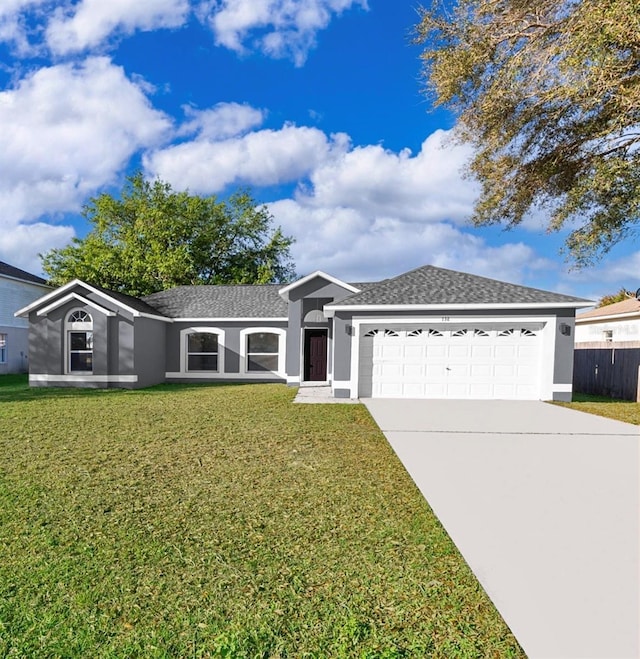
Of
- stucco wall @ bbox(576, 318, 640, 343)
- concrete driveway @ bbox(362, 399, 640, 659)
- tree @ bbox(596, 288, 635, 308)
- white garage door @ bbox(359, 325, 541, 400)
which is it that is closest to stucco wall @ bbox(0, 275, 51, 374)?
white garage door @ bbox(359, 325, 541, 400)

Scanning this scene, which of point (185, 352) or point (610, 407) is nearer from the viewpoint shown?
point (610, 407)

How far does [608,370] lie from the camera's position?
14.4 metres

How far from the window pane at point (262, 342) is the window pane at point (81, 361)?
5.99 meters

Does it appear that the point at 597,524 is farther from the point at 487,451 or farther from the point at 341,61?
the point at 341,61

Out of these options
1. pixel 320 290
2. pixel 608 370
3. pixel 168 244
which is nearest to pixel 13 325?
pixel 168 244

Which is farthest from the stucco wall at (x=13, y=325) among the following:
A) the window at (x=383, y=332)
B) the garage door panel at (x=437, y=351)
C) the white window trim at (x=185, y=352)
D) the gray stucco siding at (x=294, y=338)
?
the garage door panel at (x=437, y=351)

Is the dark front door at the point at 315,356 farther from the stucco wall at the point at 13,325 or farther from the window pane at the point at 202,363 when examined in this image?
the stucco wall at the point at 13,325

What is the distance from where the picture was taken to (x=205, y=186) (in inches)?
1273

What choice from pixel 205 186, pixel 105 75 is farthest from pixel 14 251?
pixel 105 75

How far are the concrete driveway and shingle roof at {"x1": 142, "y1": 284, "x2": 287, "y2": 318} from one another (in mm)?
10307

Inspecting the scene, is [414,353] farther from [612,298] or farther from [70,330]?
[612,298]

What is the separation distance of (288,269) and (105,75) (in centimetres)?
2144

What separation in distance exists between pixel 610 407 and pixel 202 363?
1458 cm

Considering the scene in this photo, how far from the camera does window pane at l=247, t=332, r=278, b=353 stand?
17531 millimetres
